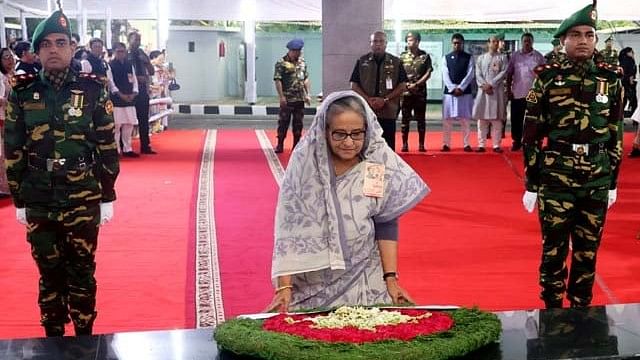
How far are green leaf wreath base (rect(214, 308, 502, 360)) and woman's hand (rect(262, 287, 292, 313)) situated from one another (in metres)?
0.36

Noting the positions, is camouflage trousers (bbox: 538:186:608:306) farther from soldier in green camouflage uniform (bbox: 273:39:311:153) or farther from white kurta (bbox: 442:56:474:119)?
white kurta (bbox: 442:56:474:119)

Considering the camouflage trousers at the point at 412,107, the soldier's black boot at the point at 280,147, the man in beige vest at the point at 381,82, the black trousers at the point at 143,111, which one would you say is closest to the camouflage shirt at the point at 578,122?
the man in beige vest at the point at 381,82

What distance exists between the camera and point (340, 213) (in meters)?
2.54

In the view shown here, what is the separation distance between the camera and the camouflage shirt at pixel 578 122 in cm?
342

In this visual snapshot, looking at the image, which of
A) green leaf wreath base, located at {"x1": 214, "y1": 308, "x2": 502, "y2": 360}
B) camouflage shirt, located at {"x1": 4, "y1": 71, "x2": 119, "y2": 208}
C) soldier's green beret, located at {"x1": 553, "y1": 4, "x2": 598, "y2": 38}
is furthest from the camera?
soldier's green beret, located at {"x1": 553, "y1": 4, "x2": 598, "y2": 38}

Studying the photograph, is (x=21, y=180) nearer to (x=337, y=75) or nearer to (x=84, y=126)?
(x=84, y=126)

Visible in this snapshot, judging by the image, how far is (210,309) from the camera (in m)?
3.89

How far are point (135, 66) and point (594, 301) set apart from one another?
6.88 metres

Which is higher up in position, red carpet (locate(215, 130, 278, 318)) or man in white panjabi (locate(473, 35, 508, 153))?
man in white panjabi (locate(473, 35, 508, 153))

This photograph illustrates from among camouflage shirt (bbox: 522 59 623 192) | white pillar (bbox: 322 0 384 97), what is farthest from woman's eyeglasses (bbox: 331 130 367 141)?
white pillar (bbox: 322 0 384 97)

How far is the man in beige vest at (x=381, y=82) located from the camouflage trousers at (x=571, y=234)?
13.6 feet

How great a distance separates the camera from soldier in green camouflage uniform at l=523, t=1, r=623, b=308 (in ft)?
11.2

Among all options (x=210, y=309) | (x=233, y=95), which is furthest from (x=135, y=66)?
(x=233, y=95)

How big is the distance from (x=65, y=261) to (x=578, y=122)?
2.16 meters
